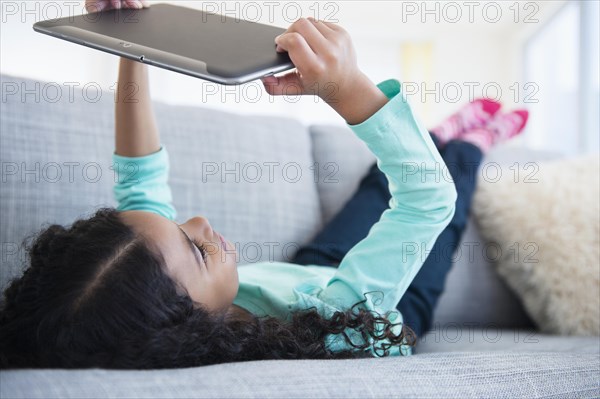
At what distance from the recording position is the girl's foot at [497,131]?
183cm

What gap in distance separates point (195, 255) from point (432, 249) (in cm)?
66

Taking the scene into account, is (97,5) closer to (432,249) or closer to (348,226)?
(348,226)

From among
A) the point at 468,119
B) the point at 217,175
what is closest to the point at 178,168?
the point at 217,175

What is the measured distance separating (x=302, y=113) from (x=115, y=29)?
5813 mm

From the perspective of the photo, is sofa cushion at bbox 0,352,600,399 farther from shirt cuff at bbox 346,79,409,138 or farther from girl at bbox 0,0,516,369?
shirt cuff at bbox 346,79,409,138

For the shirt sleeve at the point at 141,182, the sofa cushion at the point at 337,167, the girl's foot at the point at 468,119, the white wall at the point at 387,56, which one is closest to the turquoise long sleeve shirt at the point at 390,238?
the shirt sleeve at the point at 141,182

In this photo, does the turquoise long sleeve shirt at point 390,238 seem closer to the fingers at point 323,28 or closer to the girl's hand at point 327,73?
the girl's hand at point 327,73

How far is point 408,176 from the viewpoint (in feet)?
3.21

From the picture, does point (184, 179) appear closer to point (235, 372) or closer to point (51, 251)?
point (51, 251)

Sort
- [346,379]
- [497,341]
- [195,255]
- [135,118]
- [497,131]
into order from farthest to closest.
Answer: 1. [497,131]
2. [497,341]
3. [135,118]
4. [195,255]
5. [346,379]

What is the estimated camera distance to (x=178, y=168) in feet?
4.72

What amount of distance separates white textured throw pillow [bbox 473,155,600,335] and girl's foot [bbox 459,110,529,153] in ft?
0.61

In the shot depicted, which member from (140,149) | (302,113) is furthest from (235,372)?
(302,113)

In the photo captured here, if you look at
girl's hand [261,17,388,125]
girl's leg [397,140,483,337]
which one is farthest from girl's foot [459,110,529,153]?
girl's hand [261,17,388,125]
